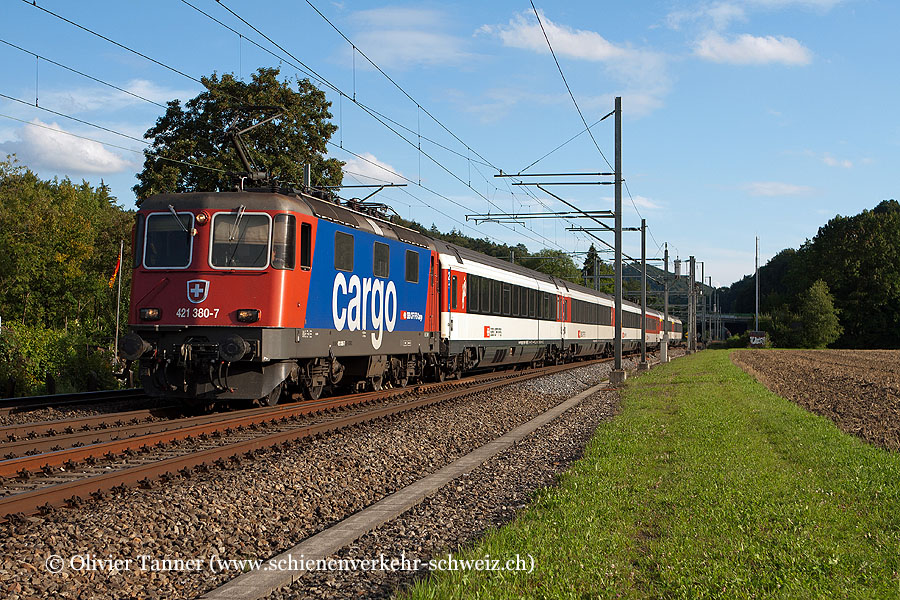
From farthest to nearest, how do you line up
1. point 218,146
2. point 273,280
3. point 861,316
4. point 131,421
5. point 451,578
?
point 861,316 < point 218,146 < point 273,280 < point 131,421 < point 451,578

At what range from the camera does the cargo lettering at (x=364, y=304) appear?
47.4 ft

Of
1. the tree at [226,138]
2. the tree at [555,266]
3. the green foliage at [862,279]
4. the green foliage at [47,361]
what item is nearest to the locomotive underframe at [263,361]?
the green foliage at [47,361]

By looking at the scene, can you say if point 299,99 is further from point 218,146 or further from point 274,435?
point 274,435

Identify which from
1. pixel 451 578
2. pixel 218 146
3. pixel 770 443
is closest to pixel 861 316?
pixel 218 146

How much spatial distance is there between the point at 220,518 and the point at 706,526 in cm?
395

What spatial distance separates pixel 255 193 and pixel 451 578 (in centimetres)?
926

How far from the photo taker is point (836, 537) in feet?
20.1

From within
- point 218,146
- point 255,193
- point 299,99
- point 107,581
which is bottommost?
point 107,581

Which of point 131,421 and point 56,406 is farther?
point 56,406

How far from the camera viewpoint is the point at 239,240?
42.2 feet

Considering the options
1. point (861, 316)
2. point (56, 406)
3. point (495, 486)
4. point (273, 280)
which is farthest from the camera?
point (861, 316)

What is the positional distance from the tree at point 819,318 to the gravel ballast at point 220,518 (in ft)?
260

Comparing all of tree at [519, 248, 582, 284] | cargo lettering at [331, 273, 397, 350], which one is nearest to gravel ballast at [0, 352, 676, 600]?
cargo lettering at [331, 273, 397, 350]

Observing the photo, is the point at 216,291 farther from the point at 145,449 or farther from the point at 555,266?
the point at 555,266
